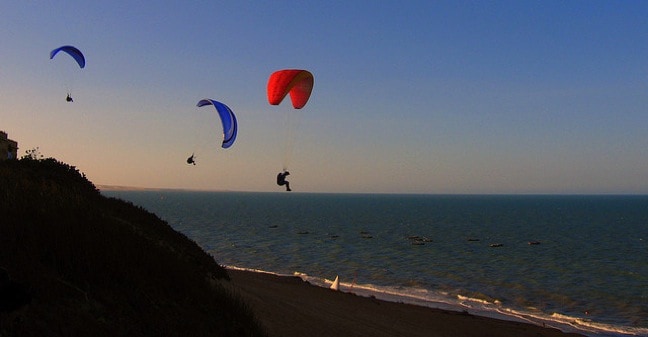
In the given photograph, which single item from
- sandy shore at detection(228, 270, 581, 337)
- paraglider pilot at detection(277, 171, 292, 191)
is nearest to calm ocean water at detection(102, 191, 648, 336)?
sandy shore at detection(228, 270, 581, 337)

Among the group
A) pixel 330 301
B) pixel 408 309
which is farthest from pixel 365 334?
pixel 408 309

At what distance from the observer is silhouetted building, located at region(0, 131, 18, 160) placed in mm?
30341

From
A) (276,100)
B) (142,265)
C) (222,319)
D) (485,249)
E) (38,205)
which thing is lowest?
(485,249)

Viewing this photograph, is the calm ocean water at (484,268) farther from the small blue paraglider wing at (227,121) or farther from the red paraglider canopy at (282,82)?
the red paraglider canopy at (282,82)

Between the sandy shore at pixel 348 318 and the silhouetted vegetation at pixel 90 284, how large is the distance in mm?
4332

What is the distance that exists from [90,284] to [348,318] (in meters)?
11.6

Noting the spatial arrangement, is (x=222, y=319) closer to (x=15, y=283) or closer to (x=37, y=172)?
(x=15, y=283)

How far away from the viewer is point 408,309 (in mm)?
23141

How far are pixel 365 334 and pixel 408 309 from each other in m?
7.48

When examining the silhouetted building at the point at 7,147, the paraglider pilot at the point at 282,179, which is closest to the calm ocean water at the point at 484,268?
the paraglider pilot at the point at 282,179

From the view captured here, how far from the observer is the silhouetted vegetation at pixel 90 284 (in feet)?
23.3

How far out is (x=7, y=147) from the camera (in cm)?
3120

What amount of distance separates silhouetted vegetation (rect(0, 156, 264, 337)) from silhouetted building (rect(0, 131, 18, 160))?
21048mm

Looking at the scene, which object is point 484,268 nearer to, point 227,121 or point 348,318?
point 348,318
